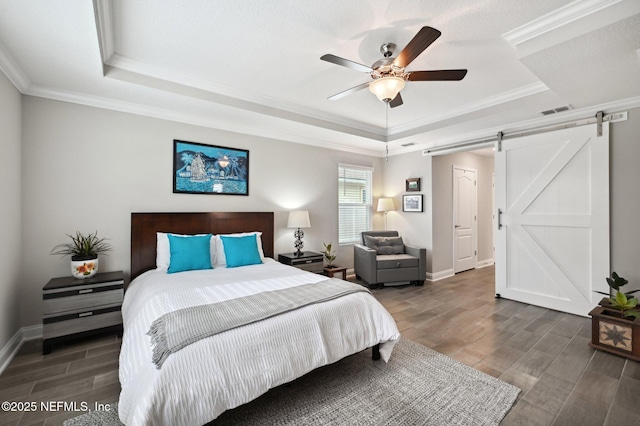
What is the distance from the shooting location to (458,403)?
1.93 metres

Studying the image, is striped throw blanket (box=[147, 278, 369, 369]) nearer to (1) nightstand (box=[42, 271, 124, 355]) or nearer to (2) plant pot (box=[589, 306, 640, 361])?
(1) nightstand (box=[42, 271, 124, 355])

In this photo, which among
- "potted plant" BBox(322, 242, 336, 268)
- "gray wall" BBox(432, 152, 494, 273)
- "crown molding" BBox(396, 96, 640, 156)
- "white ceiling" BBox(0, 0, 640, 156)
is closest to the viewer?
"white ceiling" BBox(0, 0, 640, 156)

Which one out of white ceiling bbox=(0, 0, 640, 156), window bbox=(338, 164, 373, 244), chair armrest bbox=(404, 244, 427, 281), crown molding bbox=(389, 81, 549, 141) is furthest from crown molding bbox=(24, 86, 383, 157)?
chair armrest bbox=(404, 244, 427, 281)

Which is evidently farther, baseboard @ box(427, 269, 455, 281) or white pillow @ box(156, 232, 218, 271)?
baseboard @ box(427, 269, 455, 281)

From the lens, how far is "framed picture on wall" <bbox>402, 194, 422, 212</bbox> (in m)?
5.33

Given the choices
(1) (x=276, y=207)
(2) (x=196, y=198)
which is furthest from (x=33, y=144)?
(1) (x=276, y=207)

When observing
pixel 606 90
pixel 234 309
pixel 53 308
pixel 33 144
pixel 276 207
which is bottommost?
pixel 53 308

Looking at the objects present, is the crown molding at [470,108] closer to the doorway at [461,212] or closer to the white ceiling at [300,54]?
the white ceiling at [300,54]

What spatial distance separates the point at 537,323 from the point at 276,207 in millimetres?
3742

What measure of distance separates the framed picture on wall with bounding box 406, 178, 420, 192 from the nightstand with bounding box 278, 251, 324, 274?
93.2 inches

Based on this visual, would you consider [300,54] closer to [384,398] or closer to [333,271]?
[384,398]

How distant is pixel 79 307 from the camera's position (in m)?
2.68

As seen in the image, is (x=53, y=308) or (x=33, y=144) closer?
(x=53, y=308)

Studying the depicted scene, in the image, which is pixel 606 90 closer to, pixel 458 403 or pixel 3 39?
pixel 458 403
